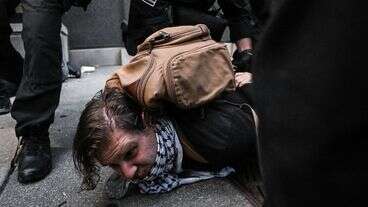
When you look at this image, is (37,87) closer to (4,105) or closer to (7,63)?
(4,105)

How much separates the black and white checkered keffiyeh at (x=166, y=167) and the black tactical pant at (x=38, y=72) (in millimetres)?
487

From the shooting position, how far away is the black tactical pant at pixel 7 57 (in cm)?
255

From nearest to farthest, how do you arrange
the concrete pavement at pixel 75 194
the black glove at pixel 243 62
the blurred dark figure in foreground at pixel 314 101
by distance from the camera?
the blurred dark figure in foreground at pixel 314 101, the concrete pavement at pixel 75 194, the black glove at pixel 243 62

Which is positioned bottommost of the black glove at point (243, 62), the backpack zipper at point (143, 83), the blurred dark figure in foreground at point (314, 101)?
the black glove at point (243, 62)

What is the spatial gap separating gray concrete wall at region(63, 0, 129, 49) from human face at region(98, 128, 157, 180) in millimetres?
2626

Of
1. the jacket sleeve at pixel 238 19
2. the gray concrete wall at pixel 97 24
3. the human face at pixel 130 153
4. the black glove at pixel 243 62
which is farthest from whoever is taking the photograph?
the gray concrete wall at pixel 97 24

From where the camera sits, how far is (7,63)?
2867 mm

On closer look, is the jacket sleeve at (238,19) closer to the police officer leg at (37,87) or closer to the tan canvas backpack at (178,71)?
the tan canvas backpack at (178,71)

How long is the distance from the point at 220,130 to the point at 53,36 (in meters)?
0.77

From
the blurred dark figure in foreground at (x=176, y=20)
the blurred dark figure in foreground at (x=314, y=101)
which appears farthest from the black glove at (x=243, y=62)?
the blurred dark figure in foreground at (x=314, y=101)

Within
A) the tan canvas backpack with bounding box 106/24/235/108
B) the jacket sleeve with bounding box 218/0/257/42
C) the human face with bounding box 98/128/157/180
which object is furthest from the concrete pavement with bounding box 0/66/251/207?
the jacket sleeve with bounding box 218/0/257/42

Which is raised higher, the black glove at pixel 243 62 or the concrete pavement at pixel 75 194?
the black glove at pixel 243 62

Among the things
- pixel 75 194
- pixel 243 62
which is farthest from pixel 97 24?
pixel 75 194

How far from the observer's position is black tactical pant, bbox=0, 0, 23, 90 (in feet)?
8.38
